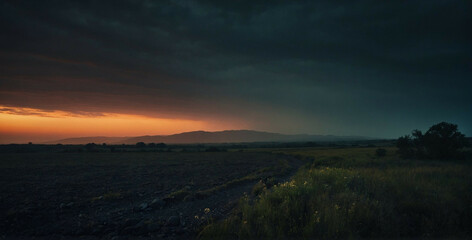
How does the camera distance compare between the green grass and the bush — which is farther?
the bush

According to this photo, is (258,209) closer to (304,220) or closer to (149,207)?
(304,220)

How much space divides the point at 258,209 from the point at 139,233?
405 cm

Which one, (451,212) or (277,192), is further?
(277,192)

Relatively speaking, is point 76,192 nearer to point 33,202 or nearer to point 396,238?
point 33,202

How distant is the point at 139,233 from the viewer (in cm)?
666

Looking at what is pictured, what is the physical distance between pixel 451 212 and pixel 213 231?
26.0 feet

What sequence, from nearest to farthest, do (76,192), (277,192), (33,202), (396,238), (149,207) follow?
(396,238)
(277,192)
(149,207)
(33,202)
(76,192)

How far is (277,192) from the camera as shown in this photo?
27.4 feet

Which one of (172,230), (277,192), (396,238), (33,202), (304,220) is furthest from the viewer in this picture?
(33,202)

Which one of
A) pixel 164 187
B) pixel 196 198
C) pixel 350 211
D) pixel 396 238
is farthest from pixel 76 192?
pixel 396 238

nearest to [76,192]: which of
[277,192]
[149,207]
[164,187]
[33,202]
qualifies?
[33,202]

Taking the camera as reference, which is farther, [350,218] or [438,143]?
[438,143]

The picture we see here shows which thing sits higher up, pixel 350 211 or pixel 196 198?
pixel 350 211

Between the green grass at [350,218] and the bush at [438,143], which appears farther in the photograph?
the bush at [438,143]
